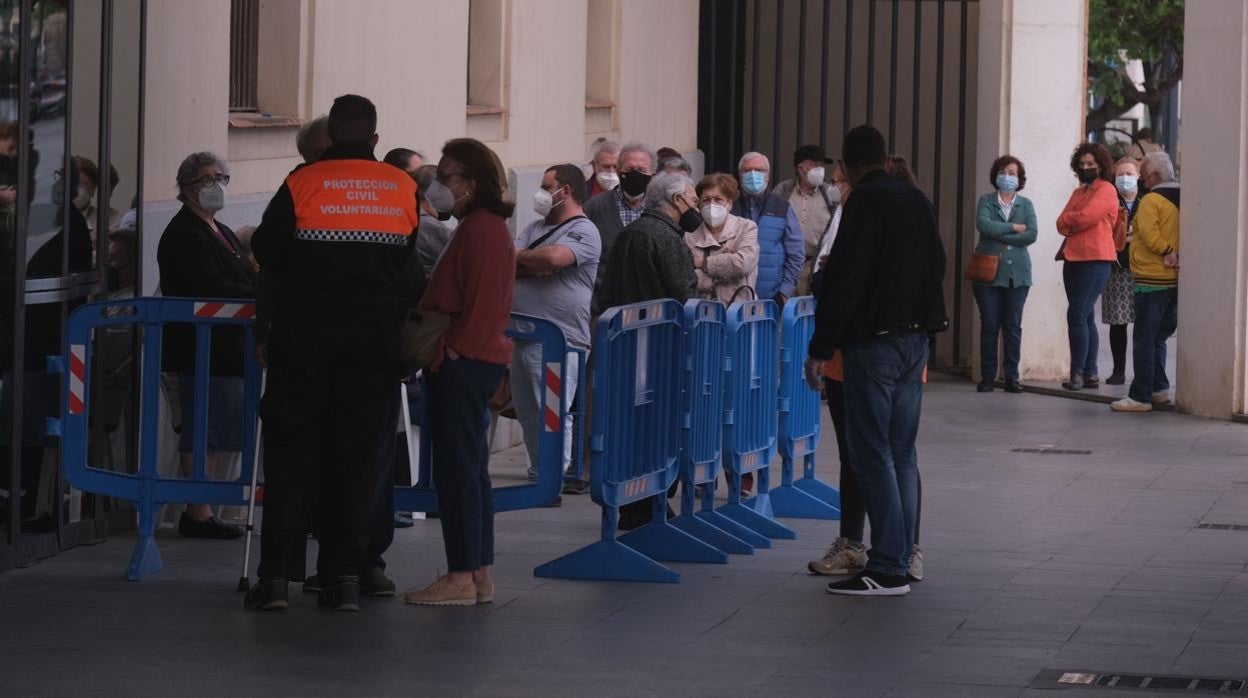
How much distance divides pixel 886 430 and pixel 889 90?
39.3 ft

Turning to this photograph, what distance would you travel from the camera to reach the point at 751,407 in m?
11.1

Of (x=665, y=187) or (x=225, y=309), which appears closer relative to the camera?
(x=225, y=309)

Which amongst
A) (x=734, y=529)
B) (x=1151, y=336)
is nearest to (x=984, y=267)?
(x=1151, y=336)

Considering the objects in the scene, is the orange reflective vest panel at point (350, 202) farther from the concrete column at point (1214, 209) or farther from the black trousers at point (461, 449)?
the concrete column at point (1214, 209)

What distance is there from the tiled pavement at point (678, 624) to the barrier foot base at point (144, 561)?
8 centimetres

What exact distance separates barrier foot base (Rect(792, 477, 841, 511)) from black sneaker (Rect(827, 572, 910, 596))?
303cm

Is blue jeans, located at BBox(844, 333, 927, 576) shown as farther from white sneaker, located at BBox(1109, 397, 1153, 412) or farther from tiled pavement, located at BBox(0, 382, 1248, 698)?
white sneaker, located at BBox(1109, 397, 1153, 412)

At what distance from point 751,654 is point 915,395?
1766 millimetres

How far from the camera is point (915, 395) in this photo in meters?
9.34

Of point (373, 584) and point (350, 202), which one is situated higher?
point (350, 202)

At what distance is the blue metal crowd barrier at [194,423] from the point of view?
909cm

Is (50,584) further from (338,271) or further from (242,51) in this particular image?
(242,51)

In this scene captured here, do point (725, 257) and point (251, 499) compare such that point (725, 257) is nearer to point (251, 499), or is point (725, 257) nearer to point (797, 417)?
point (797, 417)

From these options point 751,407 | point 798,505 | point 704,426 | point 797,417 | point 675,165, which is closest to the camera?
point 704,426
